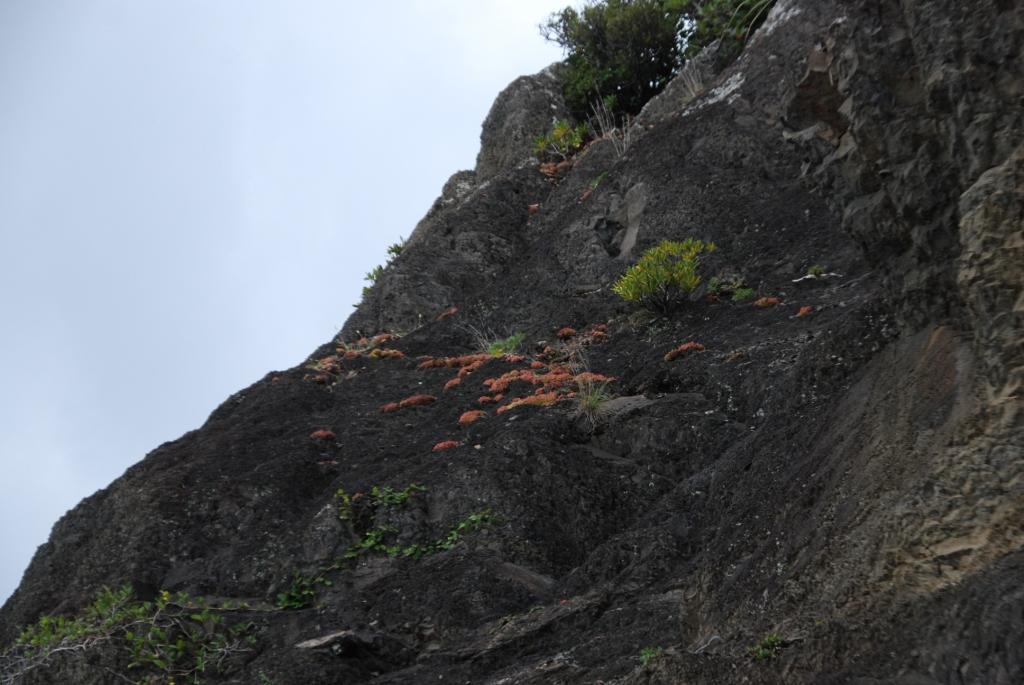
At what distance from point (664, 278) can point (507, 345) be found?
323 cm

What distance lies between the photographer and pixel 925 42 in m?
4.95

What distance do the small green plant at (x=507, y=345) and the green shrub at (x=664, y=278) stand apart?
7.44 feet

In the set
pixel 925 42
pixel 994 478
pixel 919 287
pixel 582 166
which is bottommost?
pixel 994 478

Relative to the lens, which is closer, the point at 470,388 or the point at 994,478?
the point at 994,478

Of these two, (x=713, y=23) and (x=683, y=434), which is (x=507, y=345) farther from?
(x=713, y=23)

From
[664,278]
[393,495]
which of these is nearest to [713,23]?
[664,278]

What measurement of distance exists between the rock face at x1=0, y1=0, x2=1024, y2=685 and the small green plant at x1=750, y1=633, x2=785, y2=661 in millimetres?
32

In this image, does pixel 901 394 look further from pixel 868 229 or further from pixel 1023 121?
pixel 1023 121

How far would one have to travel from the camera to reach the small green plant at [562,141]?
830 inches

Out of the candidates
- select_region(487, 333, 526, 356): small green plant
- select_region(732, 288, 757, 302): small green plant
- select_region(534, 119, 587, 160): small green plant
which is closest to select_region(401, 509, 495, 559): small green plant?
Result: select_region(732, 288, 757, 302): small green plant

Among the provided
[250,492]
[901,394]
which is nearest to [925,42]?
[901,394]

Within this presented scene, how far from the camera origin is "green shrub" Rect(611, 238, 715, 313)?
13500 millimetres

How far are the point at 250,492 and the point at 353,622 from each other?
3.31 m

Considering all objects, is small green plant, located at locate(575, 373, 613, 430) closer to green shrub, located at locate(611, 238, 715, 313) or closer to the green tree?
green shrub, located at locate(611, 238, 715, 313)
